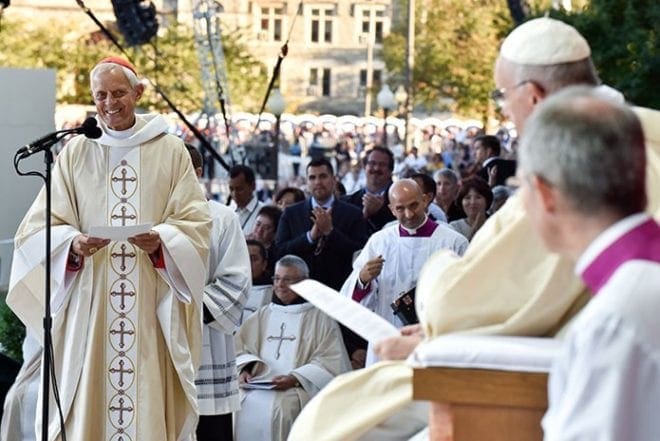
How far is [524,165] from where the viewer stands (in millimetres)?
2883

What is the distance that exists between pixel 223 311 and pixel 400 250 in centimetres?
118

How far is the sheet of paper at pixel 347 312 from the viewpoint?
13.0 ft

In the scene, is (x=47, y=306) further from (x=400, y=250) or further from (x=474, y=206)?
(x=474, y=206)

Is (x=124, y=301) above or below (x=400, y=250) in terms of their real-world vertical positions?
above

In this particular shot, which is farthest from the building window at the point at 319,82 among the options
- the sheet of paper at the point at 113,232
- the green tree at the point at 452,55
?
the sheet of paper at the point at 113,232

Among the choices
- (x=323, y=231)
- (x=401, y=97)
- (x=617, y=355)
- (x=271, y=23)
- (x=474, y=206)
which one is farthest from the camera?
(x=271, y=23)

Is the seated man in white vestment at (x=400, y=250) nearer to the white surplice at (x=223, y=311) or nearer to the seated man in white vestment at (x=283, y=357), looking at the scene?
the seated man in white vestment at (x=283, y=357)

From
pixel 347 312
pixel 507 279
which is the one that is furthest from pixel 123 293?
pixel 507 279

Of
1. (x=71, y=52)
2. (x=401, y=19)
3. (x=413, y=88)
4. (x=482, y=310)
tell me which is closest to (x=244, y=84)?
(x=71, y=52)

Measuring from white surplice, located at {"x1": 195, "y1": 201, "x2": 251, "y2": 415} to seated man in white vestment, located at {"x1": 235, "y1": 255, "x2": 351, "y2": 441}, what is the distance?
2.15 feet

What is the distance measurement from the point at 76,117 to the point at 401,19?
18069mm

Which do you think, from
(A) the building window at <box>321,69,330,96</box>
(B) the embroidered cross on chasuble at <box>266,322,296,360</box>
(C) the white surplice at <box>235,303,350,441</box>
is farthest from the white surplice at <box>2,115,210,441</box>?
(A) the building window at <box>321,69,330,96</box>

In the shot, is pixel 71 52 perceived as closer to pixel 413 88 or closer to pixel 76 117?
pixel 76 117

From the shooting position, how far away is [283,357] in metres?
9.74
